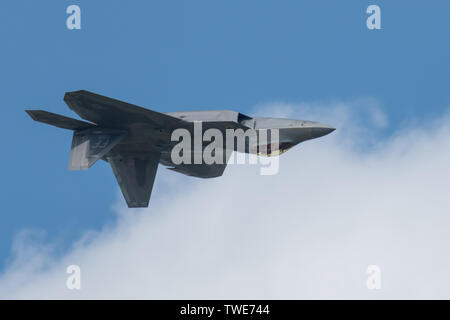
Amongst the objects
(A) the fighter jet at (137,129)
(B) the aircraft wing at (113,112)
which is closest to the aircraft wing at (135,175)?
(A) the fighter jet at (137,129)

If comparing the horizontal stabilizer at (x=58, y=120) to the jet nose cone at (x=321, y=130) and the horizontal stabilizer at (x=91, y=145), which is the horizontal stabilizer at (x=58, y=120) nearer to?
the horizontal stabilizer at (x=91, y=145)

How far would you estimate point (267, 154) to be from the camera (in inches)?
1287

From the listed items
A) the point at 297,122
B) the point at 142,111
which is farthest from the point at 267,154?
the point at 142,111

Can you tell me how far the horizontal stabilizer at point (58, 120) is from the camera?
1307 inches

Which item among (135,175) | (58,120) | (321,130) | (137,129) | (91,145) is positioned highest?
(58,120)

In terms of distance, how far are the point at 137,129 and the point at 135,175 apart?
3909 millimetres

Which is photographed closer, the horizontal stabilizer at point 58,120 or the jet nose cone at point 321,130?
the jet nose cone at point 321,130

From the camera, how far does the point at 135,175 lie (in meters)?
36.6

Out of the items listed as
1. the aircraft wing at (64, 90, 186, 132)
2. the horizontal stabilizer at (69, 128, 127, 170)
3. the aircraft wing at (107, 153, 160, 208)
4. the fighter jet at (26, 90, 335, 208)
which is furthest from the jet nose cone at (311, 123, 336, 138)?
the horizontal stabilizer at (69, 128, 127, 170)

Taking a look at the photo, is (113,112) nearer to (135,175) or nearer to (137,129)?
(137,129)

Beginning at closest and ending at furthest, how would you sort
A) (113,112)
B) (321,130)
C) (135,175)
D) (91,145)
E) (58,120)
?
(321,130), (113,112), (91,145), (58,120), (135,175)

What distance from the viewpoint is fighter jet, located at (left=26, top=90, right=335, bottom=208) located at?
104ft

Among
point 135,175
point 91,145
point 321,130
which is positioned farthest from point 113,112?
point 321,130
